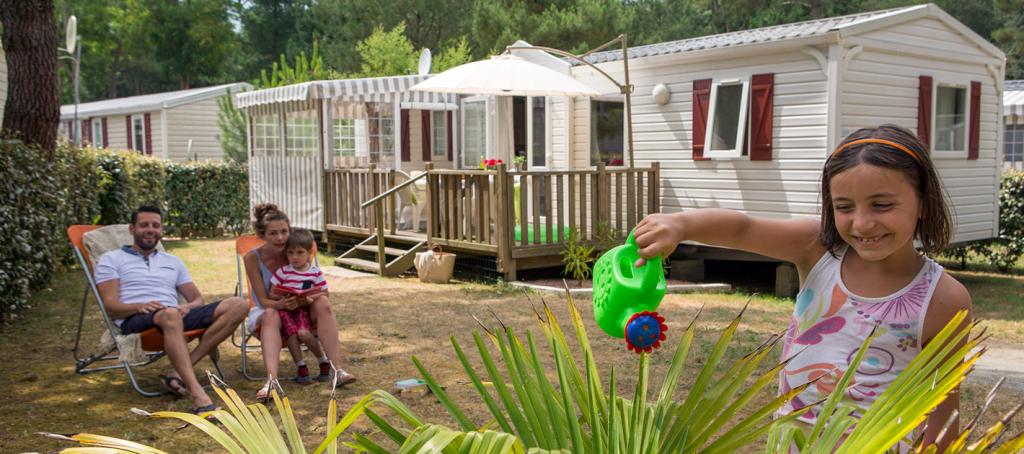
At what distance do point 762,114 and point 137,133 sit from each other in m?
20.2

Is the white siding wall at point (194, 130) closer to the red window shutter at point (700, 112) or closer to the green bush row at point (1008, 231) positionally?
the red window shutter at point (700, 112)

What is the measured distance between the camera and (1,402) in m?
4.64

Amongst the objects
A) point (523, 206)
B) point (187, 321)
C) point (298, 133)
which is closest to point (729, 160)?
point (523, 206)

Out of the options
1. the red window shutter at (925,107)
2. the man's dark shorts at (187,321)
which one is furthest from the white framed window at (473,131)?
the man's dark shorts at (187,321)

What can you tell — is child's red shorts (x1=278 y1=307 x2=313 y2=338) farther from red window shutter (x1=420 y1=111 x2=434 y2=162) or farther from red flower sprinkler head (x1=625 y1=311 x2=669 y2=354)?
red window shutter (x1=420 y1=111 x2=434 y2=162)

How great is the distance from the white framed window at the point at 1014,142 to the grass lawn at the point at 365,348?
26.9 feet

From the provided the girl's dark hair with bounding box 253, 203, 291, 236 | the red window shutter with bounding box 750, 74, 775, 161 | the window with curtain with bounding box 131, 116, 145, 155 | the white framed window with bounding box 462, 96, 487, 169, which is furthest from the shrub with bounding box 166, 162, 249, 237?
the girl's dark hair with bounding box 253, 203, 291, 236

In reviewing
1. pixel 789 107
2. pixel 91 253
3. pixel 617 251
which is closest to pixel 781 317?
pixel 789 107

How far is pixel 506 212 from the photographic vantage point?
906 centimetres

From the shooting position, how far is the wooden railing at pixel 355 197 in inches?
433

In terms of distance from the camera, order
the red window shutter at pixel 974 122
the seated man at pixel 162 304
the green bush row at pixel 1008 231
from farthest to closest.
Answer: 1. the green bush row at pixel 1008 231
2. the red window shutter at pixel 974 122
3. the seated man at pixel 162 304

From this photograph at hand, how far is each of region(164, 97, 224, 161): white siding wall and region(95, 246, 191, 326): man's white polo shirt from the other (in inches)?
750

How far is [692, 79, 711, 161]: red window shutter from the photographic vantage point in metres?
9.60

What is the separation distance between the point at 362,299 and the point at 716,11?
2245 centimetres
